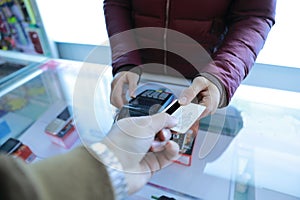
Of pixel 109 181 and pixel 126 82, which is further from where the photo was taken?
pixel 126 82

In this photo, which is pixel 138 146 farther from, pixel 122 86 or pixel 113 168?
pixel 122 86

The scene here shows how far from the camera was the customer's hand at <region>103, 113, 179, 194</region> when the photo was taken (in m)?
0.34

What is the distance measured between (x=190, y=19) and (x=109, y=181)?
1.55 feet

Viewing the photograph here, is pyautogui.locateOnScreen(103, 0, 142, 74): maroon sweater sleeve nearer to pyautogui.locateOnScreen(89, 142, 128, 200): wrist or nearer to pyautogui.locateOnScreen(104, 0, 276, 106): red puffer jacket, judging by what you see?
pyautogui.locateOnScreen(104, 0, 276, 106): red puffer jacket

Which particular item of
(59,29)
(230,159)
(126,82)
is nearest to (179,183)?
(230,159)

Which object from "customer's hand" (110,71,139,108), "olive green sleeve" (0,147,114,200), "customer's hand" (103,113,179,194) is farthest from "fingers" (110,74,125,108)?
"olive green sleeve" (0,147,114,200)

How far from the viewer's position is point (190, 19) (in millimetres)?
562

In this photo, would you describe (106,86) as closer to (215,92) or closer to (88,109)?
(88,109)

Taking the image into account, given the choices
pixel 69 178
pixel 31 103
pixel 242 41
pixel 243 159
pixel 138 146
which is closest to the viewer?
pixel 69 178

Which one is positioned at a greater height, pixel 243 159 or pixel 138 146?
pixel 138 146

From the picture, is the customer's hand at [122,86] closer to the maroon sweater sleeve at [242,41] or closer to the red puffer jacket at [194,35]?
the red puffer jacket at [194,35]

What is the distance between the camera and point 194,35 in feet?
1.92

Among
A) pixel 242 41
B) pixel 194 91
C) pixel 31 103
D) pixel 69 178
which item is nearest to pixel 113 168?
pixel 69 178

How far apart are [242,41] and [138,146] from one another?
346mm
